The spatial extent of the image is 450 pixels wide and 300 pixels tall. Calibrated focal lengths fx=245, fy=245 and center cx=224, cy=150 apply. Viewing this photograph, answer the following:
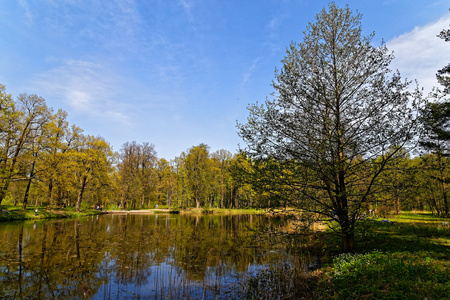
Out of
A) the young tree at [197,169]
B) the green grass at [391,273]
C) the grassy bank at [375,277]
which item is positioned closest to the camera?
the green grass at [391,273]

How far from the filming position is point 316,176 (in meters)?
10.7

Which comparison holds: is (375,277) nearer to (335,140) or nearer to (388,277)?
(388,277)

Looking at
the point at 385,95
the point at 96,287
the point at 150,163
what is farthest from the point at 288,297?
the point at 150,163

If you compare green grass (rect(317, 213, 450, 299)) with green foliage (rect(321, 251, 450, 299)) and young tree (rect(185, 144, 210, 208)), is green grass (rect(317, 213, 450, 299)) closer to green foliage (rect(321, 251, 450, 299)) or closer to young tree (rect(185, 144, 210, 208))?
green foliage (rect(321, 251, 450, 299))

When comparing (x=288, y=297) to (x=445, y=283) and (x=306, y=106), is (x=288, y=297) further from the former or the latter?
(x=306, y=106)

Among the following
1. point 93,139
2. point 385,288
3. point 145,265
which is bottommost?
point 145,265

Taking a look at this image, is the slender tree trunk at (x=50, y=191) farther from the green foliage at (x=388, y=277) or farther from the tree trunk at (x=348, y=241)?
the green foliage at (x=388, y=277)

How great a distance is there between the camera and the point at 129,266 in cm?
1218

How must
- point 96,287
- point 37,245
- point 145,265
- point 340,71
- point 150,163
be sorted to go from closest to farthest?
point 96,287 → point 340,71 → point 145,265 → point 37,245 → point 150,163

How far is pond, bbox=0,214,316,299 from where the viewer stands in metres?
9.03

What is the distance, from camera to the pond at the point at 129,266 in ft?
29.6

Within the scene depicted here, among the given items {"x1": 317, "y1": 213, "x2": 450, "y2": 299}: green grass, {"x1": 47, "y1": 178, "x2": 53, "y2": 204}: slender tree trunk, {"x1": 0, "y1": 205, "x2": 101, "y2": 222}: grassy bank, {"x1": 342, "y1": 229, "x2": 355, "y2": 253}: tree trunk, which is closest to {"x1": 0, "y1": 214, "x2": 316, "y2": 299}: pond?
{"x1": 342, "y1": 229, "x2": 355, "y2": 253}: tree trunk

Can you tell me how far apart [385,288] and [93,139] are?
5406 centimetres

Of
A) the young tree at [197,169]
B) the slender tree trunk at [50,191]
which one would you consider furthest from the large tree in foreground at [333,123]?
the young tree at [197,169]
